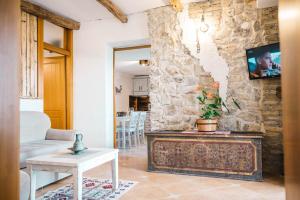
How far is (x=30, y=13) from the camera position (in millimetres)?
4340

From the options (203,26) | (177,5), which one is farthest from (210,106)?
(177,5)

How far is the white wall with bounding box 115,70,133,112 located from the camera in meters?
9.73

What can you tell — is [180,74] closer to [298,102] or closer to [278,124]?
[278,124]

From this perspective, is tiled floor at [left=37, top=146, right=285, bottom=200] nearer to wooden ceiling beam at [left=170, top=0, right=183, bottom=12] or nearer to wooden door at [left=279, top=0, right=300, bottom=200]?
wooden door at [left=279, top=0, right=300, bottom=200]

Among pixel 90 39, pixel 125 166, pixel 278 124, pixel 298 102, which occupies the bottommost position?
pixel 125 166

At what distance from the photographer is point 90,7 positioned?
468 cm

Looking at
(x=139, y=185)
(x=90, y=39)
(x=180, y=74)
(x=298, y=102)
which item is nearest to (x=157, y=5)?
(x=180, y=74)

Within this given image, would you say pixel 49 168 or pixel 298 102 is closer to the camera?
pixel 298 102

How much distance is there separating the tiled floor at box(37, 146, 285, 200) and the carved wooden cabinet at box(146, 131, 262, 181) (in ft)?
0.41

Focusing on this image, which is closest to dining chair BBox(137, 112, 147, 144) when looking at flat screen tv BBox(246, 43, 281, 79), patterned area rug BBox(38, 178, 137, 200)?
patterned area rug BBox(38, 178, 137, 200)

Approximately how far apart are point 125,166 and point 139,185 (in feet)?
3.60

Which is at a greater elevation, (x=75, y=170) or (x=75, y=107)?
(x=75, y=107)

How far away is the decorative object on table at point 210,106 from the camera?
3.62m

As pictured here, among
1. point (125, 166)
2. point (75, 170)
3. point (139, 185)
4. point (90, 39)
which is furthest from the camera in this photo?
point (90, 39)
